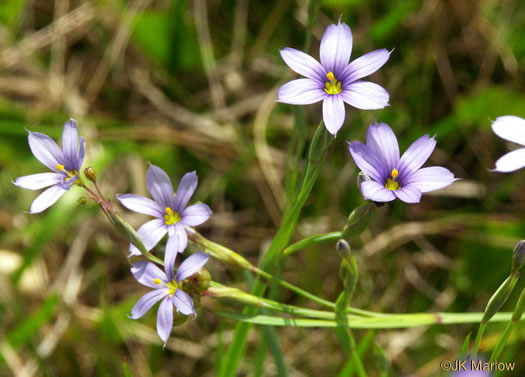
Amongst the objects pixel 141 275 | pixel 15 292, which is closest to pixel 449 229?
pixel 141 275

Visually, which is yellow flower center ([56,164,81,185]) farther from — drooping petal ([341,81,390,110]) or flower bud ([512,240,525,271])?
flower bud ([512,240,525,271])

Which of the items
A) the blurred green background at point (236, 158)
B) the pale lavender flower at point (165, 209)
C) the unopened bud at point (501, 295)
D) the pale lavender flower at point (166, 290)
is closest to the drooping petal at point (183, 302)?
the pale lavender flower at point (166, 290)

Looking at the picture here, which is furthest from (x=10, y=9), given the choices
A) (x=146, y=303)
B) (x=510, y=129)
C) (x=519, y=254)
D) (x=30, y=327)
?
(x=519, y=254)

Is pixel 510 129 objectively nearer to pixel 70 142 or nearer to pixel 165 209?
pixel 165 209

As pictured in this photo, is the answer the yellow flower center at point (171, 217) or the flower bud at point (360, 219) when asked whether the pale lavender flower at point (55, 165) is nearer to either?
the yellow flower center at point (171, 217)

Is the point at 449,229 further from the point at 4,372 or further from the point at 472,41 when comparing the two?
the point at 4,372

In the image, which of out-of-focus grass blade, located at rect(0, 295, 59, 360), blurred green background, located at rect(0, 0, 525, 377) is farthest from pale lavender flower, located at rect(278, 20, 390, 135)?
out-of-focus grass blade, located at rect(0, 295, 59, 360)
